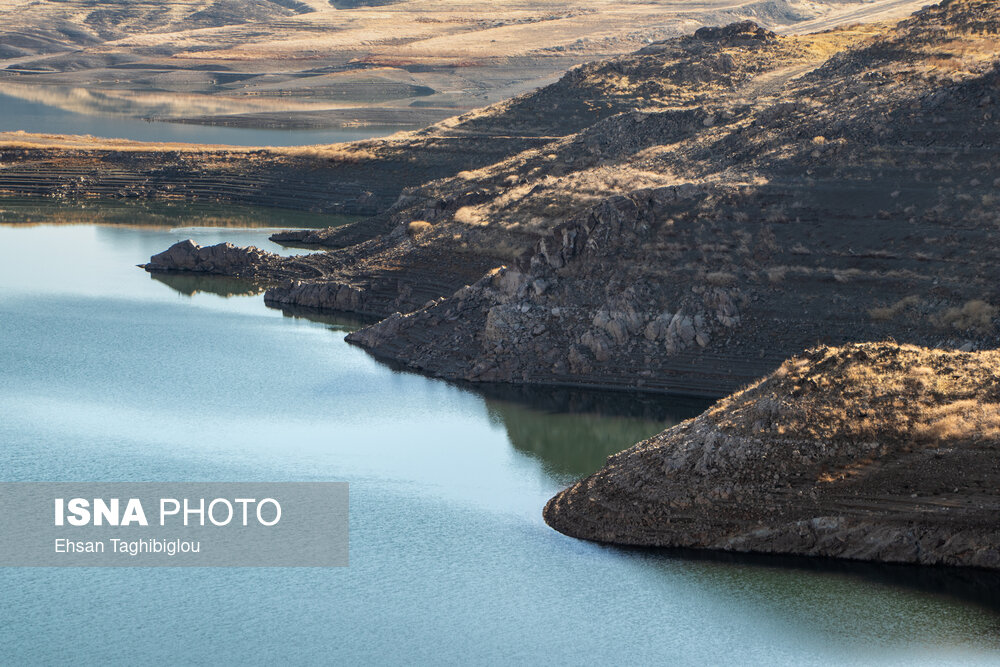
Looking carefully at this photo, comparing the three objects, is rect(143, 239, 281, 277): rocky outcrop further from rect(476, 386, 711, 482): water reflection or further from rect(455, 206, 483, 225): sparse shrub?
rect(476, 386, 711, 482): water reflection

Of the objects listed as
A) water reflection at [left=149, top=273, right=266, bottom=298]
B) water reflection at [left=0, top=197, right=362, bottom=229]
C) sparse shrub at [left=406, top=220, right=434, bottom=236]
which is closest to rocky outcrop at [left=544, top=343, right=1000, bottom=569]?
sparse shrub at [left=406, top=220, right=434, bottom=236]

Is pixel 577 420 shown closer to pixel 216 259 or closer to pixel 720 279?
pixel 720 279

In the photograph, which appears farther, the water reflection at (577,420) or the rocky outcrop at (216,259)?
the rocky outcrop at (216,259)

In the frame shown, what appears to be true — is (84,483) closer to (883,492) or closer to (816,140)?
(883,492)

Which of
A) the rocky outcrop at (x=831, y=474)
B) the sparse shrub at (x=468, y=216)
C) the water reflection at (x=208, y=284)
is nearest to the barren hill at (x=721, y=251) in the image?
the sparse shrub at (x=468, y=216)

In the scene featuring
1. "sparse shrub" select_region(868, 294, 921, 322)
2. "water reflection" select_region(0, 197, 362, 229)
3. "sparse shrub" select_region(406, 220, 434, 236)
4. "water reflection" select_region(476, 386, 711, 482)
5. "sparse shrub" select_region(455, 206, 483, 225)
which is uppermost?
"sparse shrub" select_region(868, 294, 921, 322)

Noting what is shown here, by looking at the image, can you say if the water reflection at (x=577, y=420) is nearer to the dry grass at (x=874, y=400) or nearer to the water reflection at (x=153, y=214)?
the dry grass at (x=874, y=400)

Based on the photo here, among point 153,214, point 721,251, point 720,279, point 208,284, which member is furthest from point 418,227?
point 153,214
